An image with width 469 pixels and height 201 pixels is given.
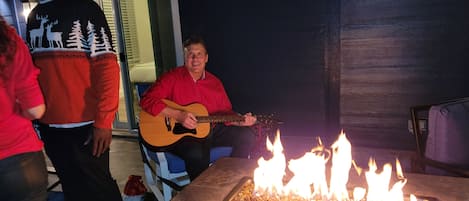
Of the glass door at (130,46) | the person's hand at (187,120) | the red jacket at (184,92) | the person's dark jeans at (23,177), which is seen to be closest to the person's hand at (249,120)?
the red jacket at (184,92)

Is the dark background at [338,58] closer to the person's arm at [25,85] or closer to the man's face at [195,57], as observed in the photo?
the man's face at [195,57]

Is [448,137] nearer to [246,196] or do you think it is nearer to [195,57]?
[246,196]

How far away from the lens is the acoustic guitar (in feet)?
8.04

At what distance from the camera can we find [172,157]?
2391 millimetres

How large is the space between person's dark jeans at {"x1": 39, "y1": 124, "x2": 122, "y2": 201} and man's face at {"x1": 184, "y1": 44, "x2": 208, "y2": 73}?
2.92 ft

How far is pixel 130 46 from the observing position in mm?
4492

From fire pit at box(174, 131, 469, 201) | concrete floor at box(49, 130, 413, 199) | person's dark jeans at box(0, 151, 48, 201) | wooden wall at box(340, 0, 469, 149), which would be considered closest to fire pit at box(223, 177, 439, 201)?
fire pit at box(174, 131, 469, 201)

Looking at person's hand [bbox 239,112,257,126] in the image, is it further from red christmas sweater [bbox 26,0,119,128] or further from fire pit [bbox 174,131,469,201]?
red christmas sweater [bbox 26,0,119,128]

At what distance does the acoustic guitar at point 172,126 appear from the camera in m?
2.45

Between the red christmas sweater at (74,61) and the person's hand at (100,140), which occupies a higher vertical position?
the red christmas sweater at (74,61)

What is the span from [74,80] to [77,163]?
405mm

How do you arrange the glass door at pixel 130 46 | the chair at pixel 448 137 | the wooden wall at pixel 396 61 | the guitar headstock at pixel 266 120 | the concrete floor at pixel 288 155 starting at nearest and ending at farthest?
the chair at pixel 448 137 → the guitar headstock at pixel 266 120 → the wooden wall at pixel 396 61 → the concrete floor at pixel 288 155 → the glass door at pixel 130 46

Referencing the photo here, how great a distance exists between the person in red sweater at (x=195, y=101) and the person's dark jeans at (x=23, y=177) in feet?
3.34

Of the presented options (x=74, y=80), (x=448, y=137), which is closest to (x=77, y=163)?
(x=74, y=80)
